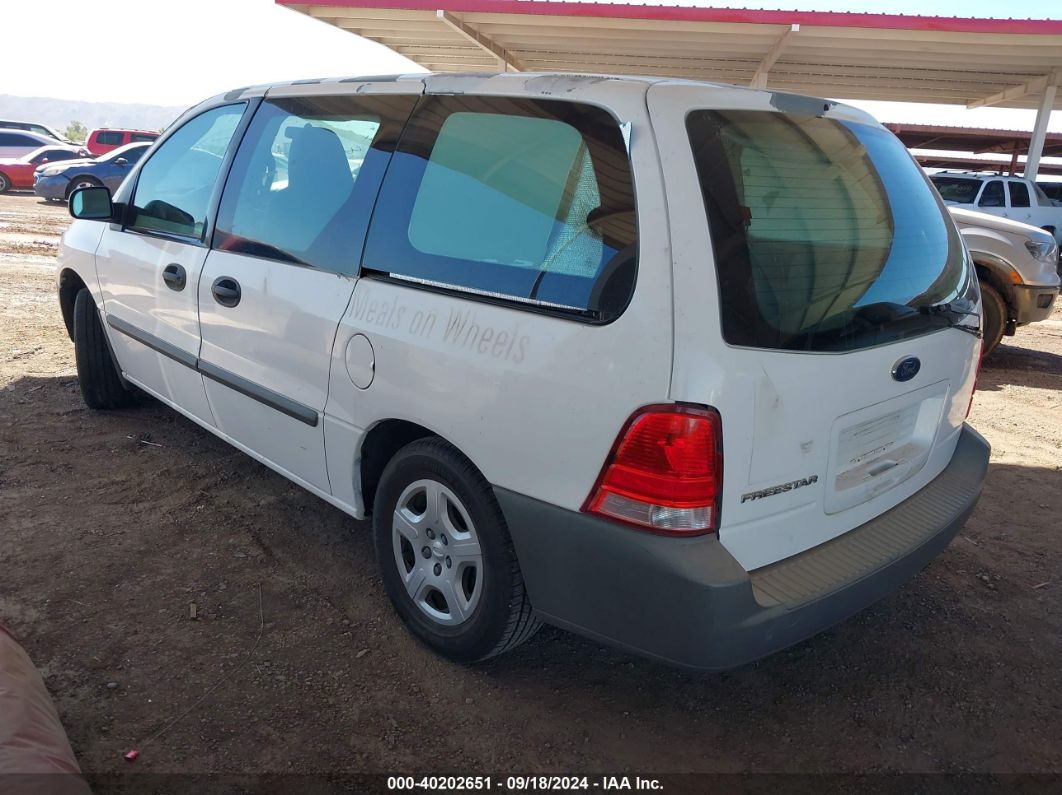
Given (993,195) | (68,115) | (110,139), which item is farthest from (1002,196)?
(68,115)

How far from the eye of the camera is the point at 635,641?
205cm

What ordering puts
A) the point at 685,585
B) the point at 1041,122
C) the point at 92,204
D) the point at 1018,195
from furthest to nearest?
the point at 1041,122 → the point at 1018,195 → the point at 92,204 → the point at 685,585

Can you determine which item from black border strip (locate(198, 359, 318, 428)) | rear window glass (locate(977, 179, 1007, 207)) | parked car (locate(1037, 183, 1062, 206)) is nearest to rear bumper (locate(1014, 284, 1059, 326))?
rear window glass (locate(977, 179, 1007, 207))

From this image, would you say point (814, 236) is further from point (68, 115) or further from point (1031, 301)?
point (68, 115)

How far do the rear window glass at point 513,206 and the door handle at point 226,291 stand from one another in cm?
79

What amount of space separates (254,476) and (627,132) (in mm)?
2808

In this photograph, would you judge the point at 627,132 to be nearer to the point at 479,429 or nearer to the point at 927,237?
the point at 479,429

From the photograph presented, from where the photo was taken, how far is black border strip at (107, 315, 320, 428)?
2.89 m

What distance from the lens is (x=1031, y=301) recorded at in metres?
6.94

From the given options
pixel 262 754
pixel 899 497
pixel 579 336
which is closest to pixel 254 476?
pixel 262 754

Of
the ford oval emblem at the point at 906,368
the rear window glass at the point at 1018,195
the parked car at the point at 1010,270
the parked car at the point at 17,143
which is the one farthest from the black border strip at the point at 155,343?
the parked car at the point at 17,143

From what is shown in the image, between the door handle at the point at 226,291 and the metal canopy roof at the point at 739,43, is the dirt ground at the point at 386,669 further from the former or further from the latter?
the metal canopy roof at the point at 739,43

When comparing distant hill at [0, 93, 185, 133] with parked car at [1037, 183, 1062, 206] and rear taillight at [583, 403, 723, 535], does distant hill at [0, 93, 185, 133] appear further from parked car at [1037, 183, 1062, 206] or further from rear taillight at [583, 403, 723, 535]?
rear taillight at [583, 403, 723, 535]

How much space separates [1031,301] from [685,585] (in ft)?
21.7
